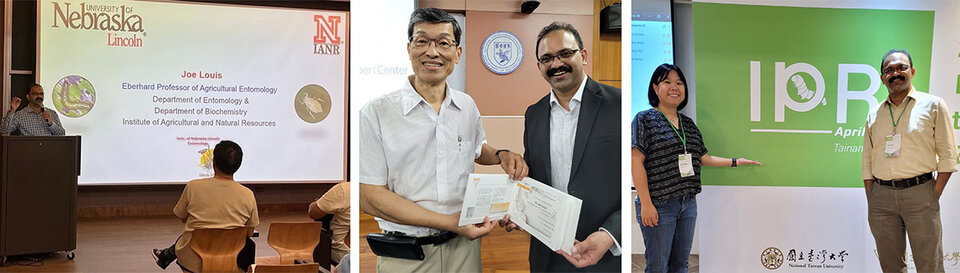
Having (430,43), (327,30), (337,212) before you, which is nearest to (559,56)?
(430,43)

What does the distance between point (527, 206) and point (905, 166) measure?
2.34 metres

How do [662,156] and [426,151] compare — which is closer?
[426,151]

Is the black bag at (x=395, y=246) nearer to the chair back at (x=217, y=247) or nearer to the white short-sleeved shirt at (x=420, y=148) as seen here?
the white short-sleeved shirt at (x=420, y=148)

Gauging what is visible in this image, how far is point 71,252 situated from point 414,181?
3.81 meters

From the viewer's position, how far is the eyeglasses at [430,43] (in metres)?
2.37

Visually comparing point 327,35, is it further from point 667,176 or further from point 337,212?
point 667,176

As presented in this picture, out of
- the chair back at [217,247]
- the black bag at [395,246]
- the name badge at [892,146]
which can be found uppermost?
the name badge at [892,146]

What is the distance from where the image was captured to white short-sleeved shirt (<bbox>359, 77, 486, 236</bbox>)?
2371 millimetres

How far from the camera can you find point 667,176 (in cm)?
306

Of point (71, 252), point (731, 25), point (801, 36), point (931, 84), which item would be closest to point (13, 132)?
point (71, 252)

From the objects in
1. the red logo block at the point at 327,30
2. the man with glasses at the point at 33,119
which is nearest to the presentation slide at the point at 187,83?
the red logo block at the point at 327,30

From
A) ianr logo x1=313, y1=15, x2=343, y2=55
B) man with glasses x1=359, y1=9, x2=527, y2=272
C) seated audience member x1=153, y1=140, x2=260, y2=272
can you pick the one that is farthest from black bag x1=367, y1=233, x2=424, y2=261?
ianr logo x1=313, y1=15, x2=343, y2=55

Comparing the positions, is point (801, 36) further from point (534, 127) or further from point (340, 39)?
point (340, 39)

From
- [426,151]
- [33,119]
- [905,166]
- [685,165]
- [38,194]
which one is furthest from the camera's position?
[33,119]
